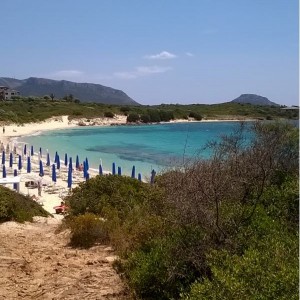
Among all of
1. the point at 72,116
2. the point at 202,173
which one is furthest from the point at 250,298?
the point at 72,116

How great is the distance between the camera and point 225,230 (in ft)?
17.0

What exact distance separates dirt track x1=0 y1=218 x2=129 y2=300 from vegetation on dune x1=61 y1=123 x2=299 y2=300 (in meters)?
0.34

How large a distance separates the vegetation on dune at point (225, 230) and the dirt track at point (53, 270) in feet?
1.11

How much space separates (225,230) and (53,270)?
9.89 feet

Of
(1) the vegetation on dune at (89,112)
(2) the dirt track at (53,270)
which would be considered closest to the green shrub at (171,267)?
(2) the dirt track at (53,270)

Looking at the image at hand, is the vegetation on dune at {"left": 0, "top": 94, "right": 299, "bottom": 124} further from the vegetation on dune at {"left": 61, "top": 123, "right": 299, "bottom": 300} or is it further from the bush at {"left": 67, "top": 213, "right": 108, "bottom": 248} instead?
the vegetation on dune at {"left": 61, "top": 123, "right": 299, "bottom": 300}

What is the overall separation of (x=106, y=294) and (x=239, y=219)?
201 cm

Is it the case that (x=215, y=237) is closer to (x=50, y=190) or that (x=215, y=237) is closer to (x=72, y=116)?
(x=50, y=190)

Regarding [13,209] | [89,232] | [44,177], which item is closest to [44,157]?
[44,177]

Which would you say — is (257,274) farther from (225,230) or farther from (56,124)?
(56,124)

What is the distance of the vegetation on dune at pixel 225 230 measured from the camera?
3.80 metres

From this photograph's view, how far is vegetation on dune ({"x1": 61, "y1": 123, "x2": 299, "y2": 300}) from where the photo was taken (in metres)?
3.80

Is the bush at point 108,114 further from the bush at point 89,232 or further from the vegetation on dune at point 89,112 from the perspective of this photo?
the bush at point 89,232

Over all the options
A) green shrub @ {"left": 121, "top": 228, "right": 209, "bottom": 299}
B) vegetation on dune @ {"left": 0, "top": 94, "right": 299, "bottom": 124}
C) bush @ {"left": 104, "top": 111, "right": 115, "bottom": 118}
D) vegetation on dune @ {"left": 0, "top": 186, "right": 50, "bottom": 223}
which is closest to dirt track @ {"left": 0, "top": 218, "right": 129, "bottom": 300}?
green shrub @ {"left": 121, "top": 228, "right": 209, "bottom": 299}
